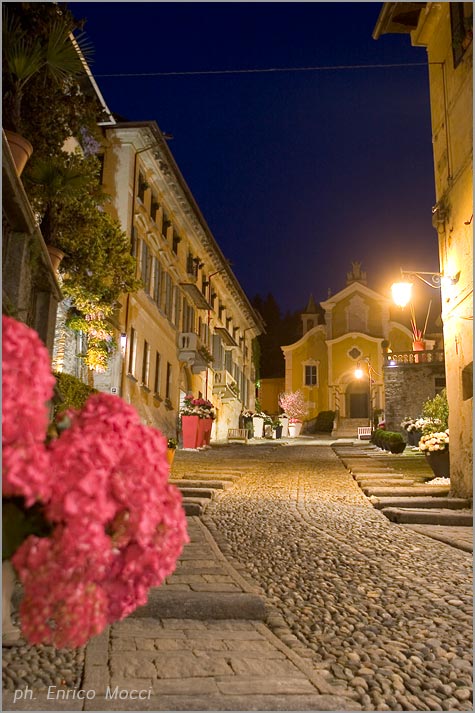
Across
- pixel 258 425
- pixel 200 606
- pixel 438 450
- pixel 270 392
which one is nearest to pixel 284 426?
pixel 258 425

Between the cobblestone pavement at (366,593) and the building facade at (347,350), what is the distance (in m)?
37.0

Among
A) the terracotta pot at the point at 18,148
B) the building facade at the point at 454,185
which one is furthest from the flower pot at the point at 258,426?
the terracotta pot at the point at 18,148

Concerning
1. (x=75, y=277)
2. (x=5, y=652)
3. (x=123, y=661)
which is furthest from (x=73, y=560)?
(x=75, y=277)

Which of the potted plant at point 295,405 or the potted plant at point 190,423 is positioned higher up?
the potted plant at point 295,405

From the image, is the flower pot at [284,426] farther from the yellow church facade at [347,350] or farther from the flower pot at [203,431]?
the flower pot at [203,431]

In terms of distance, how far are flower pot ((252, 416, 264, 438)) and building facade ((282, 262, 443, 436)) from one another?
32.0ft

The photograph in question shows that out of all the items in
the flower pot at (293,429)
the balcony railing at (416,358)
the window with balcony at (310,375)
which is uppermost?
Result: the window with balcony at (310,375)

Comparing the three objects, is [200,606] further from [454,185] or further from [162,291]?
[162,291]

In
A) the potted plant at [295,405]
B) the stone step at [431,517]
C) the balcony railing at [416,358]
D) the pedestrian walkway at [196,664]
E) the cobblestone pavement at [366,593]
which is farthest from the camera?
the potted plant at [295,405]

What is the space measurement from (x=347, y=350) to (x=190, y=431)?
1161 inches

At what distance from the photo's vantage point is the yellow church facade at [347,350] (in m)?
45.3

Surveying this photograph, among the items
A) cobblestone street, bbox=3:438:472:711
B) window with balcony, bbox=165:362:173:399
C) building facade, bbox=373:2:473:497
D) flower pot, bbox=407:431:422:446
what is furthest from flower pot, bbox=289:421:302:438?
cobblestone street, bbox=3:438:472:711

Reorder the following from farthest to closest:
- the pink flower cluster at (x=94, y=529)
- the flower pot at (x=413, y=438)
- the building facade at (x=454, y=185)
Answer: the flower pot at (x=413, y=438) < the building facade at (x=454, y=185) < the pink flower cluster at (x=94, y=529)

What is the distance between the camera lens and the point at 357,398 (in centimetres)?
4538
